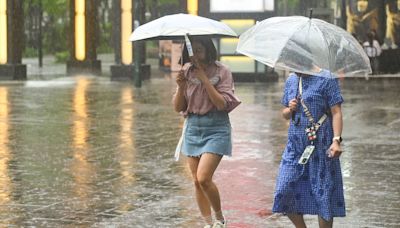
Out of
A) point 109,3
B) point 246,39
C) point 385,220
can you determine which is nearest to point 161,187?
point 385,220

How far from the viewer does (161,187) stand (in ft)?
34.3

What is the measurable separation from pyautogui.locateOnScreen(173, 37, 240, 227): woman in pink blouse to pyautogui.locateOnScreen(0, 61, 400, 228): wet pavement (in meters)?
0.81

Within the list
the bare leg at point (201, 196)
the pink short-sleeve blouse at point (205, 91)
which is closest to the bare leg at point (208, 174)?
the bare leg at point (201, 196)

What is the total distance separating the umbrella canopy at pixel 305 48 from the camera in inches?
264

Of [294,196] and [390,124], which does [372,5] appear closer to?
[390,124]

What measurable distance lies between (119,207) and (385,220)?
2455 mm

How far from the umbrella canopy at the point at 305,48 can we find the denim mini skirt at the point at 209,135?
3.37 ft

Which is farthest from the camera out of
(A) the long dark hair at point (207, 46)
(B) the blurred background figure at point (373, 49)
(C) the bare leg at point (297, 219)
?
(B) the blurred background figure at point (373, 49)

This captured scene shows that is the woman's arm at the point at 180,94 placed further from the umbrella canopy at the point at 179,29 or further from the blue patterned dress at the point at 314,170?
the blue patterned dress at the point at 314,170

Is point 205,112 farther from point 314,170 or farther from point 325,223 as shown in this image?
point 325,223

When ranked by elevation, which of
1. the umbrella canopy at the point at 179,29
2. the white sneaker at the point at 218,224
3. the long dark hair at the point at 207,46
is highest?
the umbrella canopy at the point at 179,29

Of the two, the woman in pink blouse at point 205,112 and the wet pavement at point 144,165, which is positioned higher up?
the woman in pink blouse at point 205,112

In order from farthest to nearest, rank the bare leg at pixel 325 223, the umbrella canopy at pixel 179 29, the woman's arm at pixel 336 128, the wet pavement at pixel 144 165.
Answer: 1. the wet pavement at pixel 144 165
2. the umbrella canopy at pixel 179 29
3. the bare leg at pixel 325 223
4. the woman's arm at pixel 336 128

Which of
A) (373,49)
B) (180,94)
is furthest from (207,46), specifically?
(373,49)
